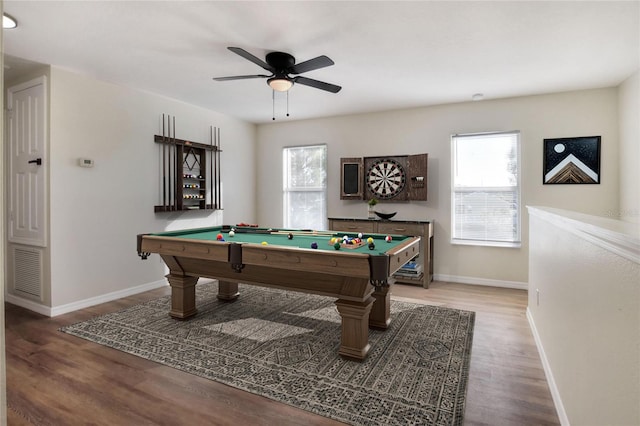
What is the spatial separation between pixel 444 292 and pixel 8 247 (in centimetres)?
525

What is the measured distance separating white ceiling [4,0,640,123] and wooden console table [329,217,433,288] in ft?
5.64

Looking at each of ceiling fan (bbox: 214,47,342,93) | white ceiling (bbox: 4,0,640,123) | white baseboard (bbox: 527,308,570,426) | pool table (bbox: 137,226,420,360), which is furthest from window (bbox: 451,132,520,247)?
ceiling fan (bbox: 214,47,342,93)

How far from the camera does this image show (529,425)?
1.94 metres

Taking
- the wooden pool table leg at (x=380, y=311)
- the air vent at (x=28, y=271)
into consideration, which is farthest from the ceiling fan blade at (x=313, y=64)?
the air vent at (x=28, y=271)

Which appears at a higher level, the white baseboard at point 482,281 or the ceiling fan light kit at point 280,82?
the ceiling fan light kit at point 280,82

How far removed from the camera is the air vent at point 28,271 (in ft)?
12.4

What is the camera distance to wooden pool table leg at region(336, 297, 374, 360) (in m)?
2.65

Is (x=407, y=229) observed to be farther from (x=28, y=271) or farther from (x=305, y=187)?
(x=28, y=271)

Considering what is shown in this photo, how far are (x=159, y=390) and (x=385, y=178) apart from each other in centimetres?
405

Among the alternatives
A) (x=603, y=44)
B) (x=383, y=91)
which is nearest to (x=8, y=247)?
(x=383, y=91)

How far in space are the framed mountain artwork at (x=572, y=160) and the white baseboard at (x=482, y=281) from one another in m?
1.38

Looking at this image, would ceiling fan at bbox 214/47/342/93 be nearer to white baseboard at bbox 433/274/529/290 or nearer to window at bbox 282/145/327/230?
window at bbox 282/145/327/230

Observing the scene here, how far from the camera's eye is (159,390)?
2.27 metres

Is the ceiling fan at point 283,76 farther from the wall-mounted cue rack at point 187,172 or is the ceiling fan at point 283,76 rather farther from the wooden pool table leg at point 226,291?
the wooden pool table leg at point 226,291
